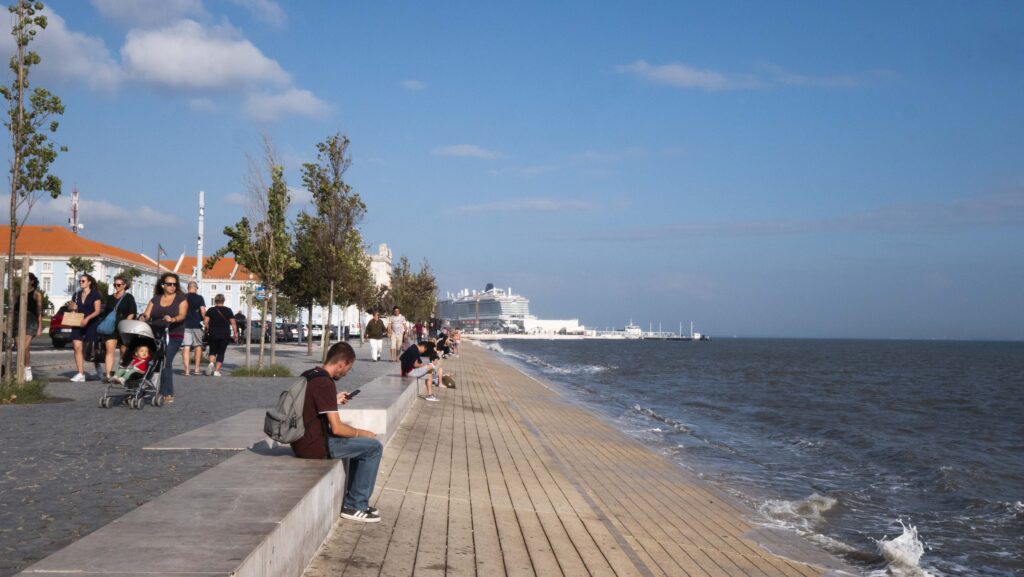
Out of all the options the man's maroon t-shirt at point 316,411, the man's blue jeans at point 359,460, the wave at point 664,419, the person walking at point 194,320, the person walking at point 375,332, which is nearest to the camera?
the man's maroon t-shirt at point 316,411

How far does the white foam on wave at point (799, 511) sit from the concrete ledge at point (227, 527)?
621 cm

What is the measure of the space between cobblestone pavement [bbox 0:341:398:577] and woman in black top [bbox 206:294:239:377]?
185 inches

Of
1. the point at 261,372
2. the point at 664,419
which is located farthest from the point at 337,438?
the point at 664,419

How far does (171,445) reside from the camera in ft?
29.0

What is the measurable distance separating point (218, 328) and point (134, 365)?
7.53 metres

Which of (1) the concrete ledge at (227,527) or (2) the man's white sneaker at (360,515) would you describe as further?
(2) the man's white sneaker at (360,515)

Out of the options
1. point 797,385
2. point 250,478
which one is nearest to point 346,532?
point 250,478

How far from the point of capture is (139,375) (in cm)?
1246

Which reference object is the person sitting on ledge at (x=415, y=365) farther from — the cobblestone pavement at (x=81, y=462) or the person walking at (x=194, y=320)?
the person walking at (x=194, y=320)

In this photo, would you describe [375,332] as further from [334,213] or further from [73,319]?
[73,319]

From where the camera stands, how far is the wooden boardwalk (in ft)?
20.6

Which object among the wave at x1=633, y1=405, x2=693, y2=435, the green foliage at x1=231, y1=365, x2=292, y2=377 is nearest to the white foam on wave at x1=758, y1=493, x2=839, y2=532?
the wave at x1=633, y1=405, x2=693, y2=435

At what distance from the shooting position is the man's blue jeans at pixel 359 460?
6.61 meters

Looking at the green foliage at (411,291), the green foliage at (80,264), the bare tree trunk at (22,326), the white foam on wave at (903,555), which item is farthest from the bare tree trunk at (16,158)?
the green foliage at (80,264)
